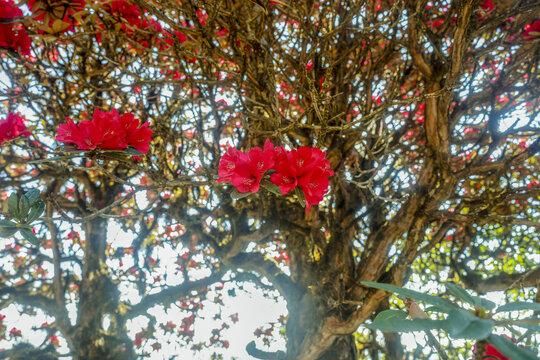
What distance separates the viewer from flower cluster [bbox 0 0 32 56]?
1.59m

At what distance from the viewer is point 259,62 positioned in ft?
6.25

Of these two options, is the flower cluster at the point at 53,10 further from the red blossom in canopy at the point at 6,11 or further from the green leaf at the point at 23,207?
the green leaf at the point at 23,207

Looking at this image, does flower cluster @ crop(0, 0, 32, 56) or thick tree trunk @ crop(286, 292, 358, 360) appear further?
thick tree trunk @ crop(286, 292, 358, 360)

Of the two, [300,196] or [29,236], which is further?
[29,236]

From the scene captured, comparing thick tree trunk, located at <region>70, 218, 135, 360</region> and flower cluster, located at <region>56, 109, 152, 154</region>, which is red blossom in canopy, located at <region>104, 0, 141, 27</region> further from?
thick tree trunk, located at <region>70, 218, 135, 360</region>

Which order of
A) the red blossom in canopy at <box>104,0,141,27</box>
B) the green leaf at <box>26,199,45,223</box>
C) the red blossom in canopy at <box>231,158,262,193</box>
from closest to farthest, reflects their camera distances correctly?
the red blossom in canopy at <box>231,158,262,193</box> < the green leaf at <box>26,199,45,223</box> < the red blossom in canopy at <box>104,0,141,27</box>

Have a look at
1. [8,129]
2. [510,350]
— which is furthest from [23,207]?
[510,350]

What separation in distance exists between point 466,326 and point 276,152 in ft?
2.71

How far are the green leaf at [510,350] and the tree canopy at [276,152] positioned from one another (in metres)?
0.07

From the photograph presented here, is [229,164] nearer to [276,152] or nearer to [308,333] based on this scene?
[276,152]

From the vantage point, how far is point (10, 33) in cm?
171

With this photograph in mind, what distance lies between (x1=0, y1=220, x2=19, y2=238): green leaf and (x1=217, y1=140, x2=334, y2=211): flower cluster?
2.62 ft

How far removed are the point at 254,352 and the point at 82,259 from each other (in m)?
2.37

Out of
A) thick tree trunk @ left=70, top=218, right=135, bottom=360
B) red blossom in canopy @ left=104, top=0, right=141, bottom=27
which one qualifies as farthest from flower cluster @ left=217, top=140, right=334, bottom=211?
thick tree trunk @ left=70, top=218, right=135, bottom=360
